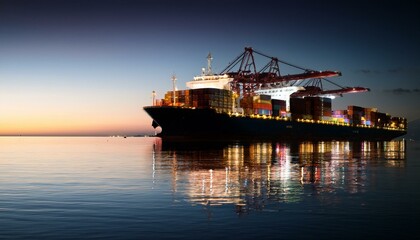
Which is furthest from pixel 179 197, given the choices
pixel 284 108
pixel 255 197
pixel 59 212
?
pixel 284 108


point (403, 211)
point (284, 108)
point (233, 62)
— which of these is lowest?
point (403, 211)

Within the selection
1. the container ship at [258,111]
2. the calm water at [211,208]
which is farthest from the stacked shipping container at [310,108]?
the calm water at [211,208]

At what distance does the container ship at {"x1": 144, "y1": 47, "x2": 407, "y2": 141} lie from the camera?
343 feet

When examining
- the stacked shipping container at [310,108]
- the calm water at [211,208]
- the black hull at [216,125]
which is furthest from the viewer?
the stacked shipping container at [310,108]

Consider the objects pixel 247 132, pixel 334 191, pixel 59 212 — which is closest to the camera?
pixel 59 212

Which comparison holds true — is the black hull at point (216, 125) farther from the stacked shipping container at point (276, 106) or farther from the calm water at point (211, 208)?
the calm water at point (211, 208)

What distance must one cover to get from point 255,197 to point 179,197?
319cm

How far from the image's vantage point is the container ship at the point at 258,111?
343ft

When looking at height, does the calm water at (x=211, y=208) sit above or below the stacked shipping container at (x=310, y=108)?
below

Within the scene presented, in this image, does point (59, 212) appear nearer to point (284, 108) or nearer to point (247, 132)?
point (247, 132)

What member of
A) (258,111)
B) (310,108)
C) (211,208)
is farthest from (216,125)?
(211,208)

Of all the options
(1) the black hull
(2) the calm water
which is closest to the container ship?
(1) the black hull

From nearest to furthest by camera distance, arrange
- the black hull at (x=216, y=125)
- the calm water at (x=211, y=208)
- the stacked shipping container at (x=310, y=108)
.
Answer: the calm water at (x=211, y=208) → the black hull at (x=216, y=125) → the stacked shipping container at (x=310, y=108)

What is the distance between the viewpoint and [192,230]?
12.6 meters
